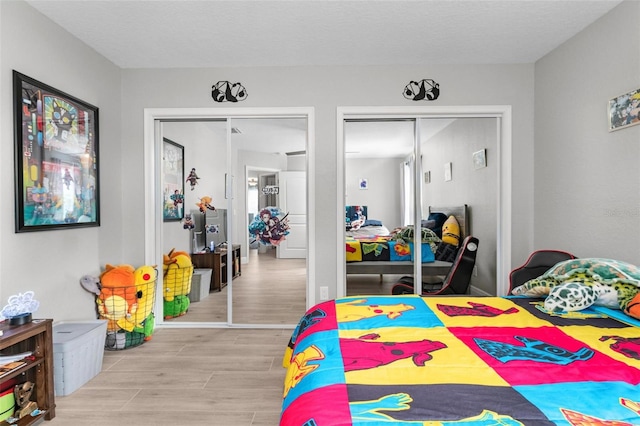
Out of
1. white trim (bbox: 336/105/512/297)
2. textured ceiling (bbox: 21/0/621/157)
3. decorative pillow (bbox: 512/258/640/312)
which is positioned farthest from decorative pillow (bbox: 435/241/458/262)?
decorative pillow (bbox: 512/258/640/312)

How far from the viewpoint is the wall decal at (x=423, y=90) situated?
3.50 metres

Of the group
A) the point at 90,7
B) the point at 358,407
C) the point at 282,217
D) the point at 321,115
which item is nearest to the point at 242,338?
the point at 282,217

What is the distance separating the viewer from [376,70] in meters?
3.50

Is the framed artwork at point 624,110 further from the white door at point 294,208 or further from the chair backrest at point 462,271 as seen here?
the white door at point 294,208

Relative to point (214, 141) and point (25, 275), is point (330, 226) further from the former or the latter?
point (25, 275)

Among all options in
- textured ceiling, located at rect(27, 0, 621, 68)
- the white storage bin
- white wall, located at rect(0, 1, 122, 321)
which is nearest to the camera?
white wall, located at rect(0, 1, 122, 321)

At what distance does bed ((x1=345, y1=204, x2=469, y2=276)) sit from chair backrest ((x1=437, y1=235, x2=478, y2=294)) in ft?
0.57

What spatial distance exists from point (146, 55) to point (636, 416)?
12.6 feet

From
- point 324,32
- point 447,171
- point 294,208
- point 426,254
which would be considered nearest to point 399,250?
point 426,254

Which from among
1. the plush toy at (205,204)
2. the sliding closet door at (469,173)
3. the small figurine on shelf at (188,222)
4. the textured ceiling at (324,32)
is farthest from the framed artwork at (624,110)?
the small figurine on shelf at (188,222)

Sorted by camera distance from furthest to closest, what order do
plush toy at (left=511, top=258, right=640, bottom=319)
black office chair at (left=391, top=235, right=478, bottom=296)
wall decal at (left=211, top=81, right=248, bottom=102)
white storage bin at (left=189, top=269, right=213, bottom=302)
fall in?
white storage bin at (left=189, top=269, right=213, bottom=302) → wall decal at (left=211, top=81, right=248, bottom=102) → black office chair at (left=391, top=235, right=478, bottom=296) → plush toy at (left=511, top=258, right=640, bottom=319)

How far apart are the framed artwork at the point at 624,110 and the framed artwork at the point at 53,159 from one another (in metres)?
3.92

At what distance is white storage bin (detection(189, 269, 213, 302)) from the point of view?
12.6 feet

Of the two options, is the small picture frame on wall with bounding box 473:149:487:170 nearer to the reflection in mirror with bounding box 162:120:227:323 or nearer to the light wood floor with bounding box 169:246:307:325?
the light wood floor with bounding box 169:246:307:325
